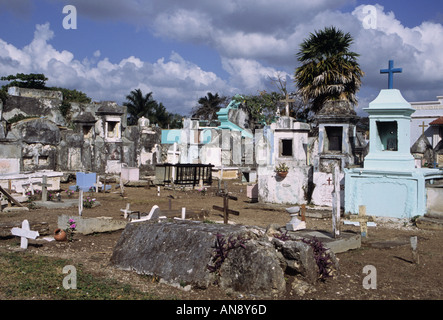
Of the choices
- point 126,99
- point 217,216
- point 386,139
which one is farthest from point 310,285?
point 126,99

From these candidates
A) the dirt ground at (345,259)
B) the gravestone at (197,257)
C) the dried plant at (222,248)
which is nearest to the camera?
the gravestone at (197,257)

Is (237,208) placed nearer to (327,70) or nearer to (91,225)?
(91,225)

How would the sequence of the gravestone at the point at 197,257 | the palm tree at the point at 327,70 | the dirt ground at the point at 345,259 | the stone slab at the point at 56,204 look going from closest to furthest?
the gravestone at the point at 197,257, the dirt ground at the point at 345,259, the stone slab at the point at 56,204, the palm tree at the point at 327,70

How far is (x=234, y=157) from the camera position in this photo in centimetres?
3369

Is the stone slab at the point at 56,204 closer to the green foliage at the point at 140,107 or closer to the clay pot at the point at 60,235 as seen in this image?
the clay pot at the point at 60,235

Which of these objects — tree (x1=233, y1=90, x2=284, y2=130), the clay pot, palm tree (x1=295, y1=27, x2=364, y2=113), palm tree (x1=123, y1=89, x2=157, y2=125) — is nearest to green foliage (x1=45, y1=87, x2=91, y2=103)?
palm tree (x1=123, y1=89, x2=157, y2=125)

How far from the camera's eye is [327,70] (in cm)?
2622

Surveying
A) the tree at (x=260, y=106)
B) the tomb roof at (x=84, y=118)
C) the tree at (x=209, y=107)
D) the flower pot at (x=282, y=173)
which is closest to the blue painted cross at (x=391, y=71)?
the flower pot at (x=282, y=173)

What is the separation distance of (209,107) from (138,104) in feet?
27.0

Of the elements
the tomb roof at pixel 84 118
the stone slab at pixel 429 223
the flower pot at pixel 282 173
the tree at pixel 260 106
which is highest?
the tree at pixel 260 106

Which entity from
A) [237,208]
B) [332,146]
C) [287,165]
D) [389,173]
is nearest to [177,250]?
[389,173]

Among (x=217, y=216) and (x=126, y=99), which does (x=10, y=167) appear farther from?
(x=126, y=99)

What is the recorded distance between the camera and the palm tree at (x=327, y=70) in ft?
85.6

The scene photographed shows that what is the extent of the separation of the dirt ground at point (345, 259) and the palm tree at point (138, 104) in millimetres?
37176
